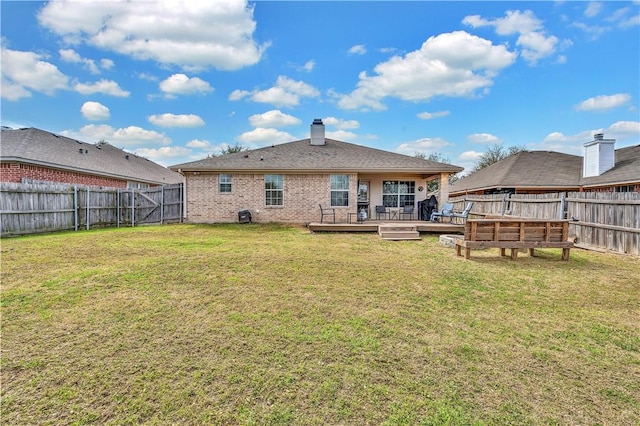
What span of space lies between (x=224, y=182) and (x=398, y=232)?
8.31m

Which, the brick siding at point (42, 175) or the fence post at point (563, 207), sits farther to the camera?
the brick siding at point (42, 175)

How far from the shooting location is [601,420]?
6.95 ft

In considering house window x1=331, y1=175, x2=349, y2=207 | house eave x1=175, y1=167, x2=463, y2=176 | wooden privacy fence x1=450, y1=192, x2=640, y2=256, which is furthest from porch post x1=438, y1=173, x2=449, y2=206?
house window x1=331, y1=175, x2=349, y2=207

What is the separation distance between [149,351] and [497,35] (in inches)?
642

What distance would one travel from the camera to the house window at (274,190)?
14.3 m

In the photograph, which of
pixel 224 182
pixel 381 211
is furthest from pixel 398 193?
pixel 224 182

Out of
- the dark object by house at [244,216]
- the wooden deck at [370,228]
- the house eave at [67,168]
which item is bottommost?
the wooden deck at [370,228]

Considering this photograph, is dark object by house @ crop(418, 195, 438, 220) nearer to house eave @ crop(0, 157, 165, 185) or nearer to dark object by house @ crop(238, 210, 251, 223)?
dark object by house @ crop(238, 210, 251, 223)

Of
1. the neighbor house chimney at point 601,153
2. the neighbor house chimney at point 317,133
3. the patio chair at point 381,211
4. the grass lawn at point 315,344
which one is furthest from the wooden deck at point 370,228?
the neighbor house chimney at point 601,153

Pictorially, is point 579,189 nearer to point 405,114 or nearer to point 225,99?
point 405,114

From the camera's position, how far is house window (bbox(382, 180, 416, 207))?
1532 centimetres

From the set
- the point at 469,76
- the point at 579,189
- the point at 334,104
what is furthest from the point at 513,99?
the point at 334,104

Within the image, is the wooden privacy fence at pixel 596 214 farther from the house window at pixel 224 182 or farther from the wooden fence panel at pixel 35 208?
the wooden fence panel at pixel 35 208

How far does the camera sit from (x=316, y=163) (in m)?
14.1
